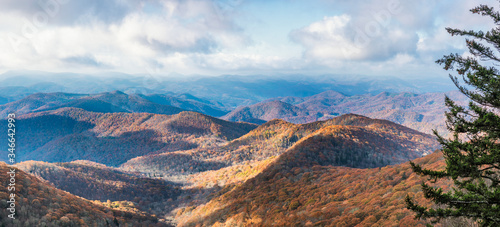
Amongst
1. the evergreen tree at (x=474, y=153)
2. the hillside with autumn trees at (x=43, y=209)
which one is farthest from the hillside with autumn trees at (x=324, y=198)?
the hillside with autumn trees at (x=43, y=209)

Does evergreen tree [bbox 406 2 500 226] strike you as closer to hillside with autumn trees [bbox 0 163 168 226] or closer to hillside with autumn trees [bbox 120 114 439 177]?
hillside with autumn trees [bbox 0 163 168 226]

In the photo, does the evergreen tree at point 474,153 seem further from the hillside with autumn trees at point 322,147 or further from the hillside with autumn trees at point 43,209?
the hillside with autumn trees at point 322,147

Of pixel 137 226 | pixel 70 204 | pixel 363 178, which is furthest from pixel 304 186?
pixel 70 204

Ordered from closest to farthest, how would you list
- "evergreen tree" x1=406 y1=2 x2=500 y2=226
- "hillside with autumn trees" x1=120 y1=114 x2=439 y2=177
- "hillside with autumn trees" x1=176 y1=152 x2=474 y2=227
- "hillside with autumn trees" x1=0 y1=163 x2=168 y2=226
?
"evergreen tree" x1=406 y1=2 x2=500 y2=226, "hillside with autumn trees" x1=176 y1=152 x2=474 y2=227, "hillside with autumn trees" x1=0 y1=163 x2=168 y2=226, "hillside with autumn trees" x1=120 y1=114 x2=439 y2=177

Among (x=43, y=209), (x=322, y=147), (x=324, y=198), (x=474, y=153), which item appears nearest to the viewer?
(x=474, y=153)

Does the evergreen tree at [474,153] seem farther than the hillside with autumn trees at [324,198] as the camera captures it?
No

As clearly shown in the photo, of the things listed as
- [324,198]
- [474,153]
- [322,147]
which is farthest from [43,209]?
[322,147]

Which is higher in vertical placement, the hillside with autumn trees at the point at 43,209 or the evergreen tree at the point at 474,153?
the evergreen tree at the point at 474,153

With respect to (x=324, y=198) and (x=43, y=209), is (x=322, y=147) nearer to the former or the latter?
(x=324, y=198)

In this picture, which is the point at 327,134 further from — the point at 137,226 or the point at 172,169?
the point at 172,169

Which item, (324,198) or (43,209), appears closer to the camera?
(43,209)

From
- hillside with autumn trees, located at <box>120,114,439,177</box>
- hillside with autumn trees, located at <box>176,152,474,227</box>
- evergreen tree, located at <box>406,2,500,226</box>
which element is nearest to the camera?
evergreen tree, located at <box>406,2,500,226</box>

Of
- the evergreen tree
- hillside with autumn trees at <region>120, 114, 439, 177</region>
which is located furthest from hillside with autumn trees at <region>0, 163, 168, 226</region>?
hillside with autumn trees at <region>120, 114, 439, 177</region>

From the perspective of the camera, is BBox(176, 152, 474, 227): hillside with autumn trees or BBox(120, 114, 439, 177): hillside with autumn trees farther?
BBox(120, 114, 439, 177): hillside with autumn trees
